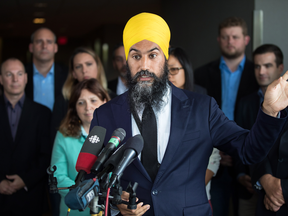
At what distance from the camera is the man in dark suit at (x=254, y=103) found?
3.00 metres

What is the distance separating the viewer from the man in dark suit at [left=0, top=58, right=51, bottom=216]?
2.97 m

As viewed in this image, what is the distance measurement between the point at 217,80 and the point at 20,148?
2.28m

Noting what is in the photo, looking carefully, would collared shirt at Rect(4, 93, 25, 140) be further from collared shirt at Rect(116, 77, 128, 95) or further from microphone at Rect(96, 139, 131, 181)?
microphone at Rect(96, 139, 131, 181)

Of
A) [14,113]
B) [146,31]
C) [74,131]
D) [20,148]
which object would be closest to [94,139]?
[146,31]

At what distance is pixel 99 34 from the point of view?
10.5m

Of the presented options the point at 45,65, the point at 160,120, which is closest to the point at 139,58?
the point at 160,120

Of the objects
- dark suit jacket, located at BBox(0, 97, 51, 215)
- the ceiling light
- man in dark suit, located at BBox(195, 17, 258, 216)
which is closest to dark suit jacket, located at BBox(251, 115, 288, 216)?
man in dark suit, located at BBox(195, 17, 258, 216)

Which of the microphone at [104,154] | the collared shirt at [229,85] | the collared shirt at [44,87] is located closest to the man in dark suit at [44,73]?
the collared shirt at [44,87]

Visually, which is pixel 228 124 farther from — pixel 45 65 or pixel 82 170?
pixel 45 65

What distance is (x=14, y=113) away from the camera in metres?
3.20

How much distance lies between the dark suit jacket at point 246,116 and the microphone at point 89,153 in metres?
2.10

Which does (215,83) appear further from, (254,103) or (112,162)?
(112,162)

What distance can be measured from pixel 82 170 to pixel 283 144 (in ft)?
5.17

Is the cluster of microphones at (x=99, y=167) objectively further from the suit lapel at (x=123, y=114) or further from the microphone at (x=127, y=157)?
the suit lapel at (x=123, y=114)
